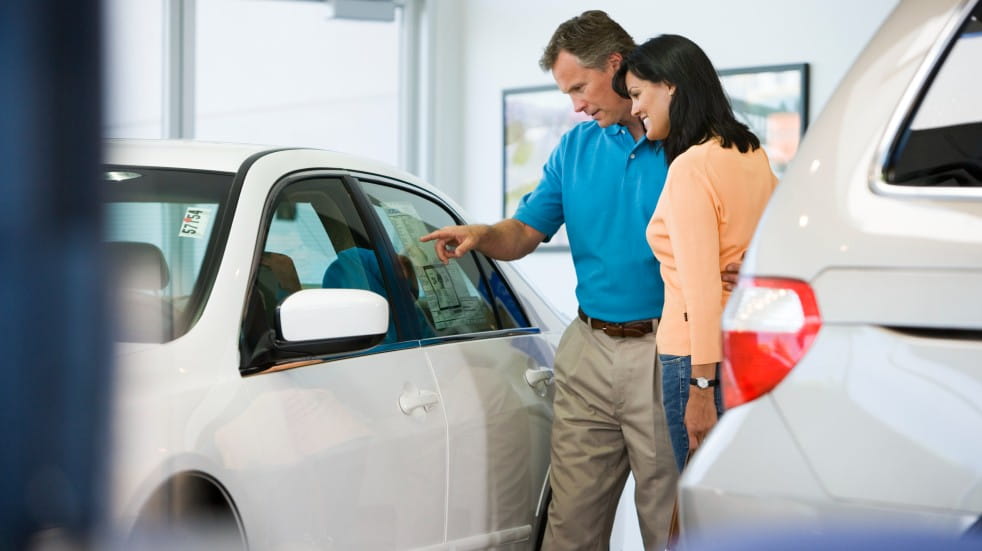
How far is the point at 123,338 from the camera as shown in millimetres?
636

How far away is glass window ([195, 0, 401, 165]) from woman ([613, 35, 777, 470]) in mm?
4652

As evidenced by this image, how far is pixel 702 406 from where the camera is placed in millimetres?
2170

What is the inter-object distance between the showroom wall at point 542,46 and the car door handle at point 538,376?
3.66m

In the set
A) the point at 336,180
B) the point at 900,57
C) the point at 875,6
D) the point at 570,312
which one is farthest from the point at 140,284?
the point at 570,312

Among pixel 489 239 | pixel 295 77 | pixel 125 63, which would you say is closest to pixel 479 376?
pixel 489 239

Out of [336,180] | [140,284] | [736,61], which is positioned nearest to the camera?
[140,284]

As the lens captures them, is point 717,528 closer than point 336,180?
Yes

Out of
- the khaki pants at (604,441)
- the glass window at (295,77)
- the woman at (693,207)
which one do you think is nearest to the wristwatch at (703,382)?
the woman at (693,207)

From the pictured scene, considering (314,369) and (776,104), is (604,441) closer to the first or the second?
(314,369)

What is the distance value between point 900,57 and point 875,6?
5.42 meters

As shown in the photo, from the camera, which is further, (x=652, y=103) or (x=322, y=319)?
(x=652, y=103)

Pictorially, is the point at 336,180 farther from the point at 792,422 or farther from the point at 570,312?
the point at 570,312

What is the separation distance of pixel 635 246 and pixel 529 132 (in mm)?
5639

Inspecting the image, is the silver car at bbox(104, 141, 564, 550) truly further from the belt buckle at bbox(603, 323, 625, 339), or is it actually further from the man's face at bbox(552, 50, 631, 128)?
the man's face at bbox(552, 50, 631, 128)
